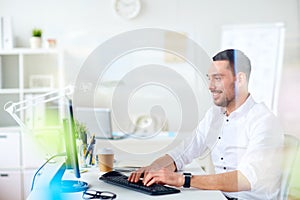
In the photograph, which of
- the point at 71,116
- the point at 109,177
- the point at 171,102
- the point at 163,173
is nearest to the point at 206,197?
the point at 163,173

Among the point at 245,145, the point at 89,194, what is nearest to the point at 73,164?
the point at 89,194

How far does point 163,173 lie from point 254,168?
38 centimetres

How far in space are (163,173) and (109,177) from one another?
0.25 metres

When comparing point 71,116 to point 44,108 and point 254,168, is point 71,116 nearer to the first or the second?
point 254,168

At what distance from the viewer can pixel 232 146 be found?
2.28 meters

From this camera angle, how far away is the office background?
3910mm

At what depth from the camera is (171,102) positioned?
405cm

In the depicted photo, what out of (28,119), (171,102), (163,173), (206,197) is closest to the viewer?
(206,197)

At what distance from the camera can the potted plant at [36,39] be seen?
3.76 metres

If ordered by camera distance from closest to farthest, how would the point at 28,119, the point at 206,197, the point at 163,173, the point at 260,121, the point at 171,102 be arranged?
the point at 206,197 → the point at 163,173 → the point at 260,121 → the point at 28,119 → the point at 171,102

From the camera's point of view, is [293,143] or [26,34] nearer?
[293,143]

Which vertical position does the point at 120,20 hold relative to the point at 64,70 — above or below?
above

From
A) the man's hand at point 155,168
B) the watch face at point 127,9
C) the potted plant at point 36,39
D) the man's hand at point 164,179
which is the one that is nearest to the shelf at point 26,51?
the potted plant at point 36,39

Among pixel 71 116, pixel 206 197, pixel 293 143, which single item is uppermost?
pixel 71 116
